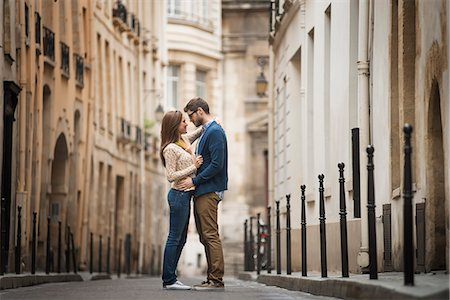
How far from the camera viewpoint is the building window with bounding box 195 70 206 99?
58625mm

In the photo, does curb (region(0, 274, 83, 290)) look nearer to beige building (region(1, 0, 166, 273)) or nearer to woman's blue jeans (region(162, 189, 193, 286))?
beige building (region(1, 0, 166, 273))

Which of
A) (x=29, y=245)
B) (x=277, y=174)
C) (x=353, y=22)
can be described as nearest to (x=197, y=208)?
(x=353, y=22)

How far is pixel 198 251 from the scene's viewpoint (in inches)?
2147

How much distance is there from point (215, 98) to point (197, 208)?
43669 mm

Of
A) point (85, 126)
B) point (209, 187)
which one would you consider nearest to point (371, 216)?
point (209, 187)

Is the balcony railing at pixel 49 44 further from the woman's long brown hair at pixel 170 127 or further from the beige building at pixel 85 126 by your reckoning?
the woman's long brown hair at pixel 170 127

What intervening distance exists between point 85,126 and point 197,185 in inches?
852

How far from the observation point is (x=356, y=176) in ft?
56.0

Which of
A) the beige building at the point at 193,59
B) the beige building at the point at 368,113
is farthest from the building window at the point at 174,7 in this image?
the beige building at the point at 368,113

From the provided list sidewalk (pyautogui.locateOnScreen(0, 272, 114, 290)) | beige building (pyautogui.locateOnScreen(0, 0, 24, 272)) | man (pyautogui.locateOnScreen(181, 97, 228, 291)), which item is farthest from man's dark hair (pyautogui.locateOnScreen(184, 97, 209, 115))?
beige building (pyautogui.locateOnScreen(0, 0, 24, 272))

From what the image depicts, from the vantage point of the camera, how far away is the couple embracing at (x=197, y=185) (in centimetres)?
1523

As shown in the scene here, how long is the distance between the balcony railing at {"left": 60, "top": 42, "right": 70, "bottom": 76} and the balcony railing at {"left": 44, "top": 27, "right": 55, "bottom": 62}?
1.52 metres

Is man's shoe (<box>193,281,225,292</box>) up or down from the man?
down

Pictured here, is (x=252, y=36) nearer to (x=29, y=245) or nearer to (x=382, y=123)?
(x=29, y=245)
